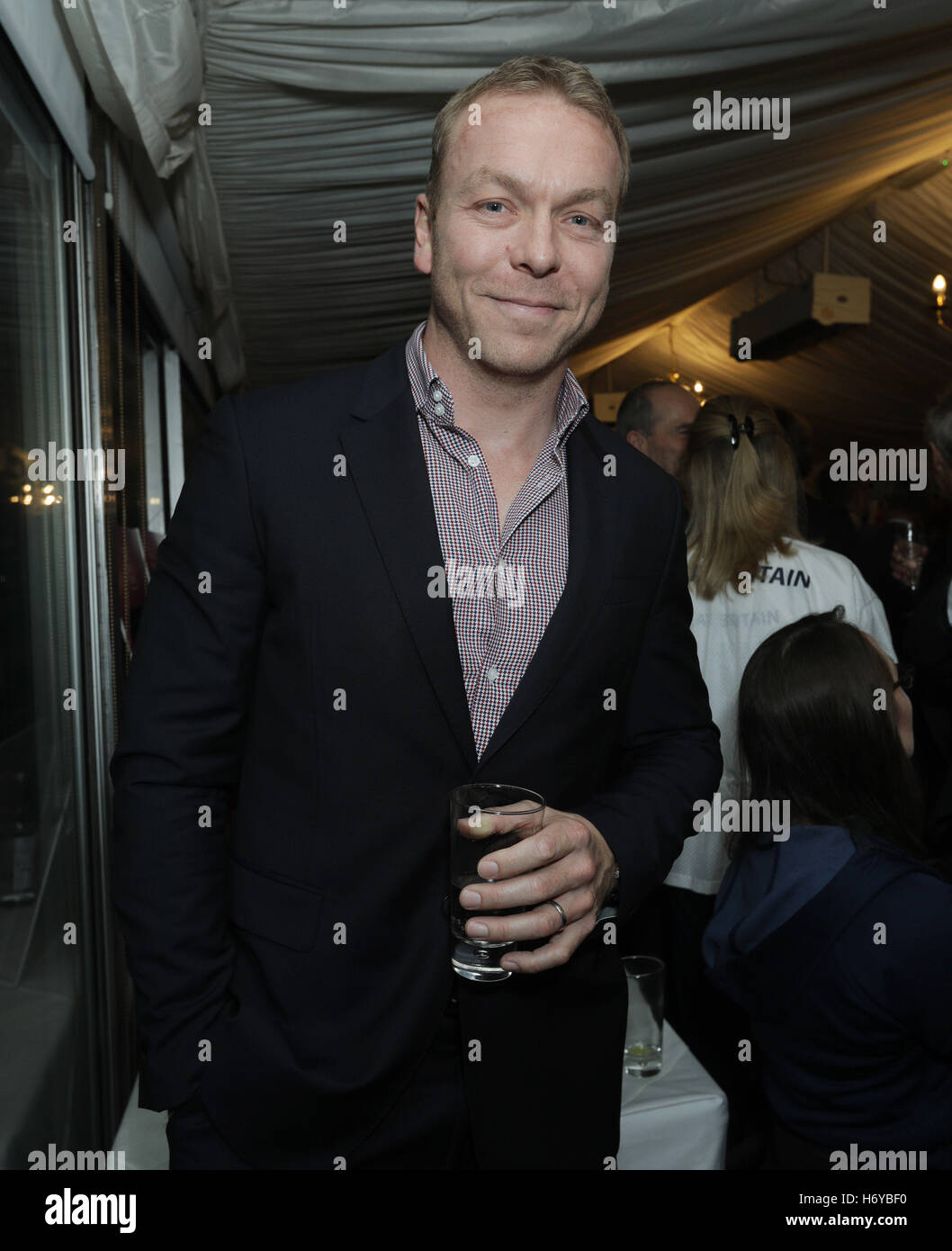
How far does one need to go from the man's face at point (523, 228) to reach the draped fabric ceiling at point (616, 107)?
0.94 m

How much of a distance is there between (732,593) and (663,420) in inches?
33.2

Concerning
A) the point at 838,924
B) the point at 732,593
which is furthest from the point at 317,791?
the point at 732,593

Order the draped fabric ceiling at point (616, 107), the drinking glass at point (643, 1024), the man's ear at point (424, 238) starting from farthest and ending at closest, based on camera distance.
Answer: the draped fabric ceiling at point (616, 107)
the drinking glass at point (643, 1024)
the man's ear at point (424, 238)

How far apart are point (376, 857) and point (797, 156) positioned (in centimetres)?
292

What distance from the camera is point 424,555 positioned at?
1.00 meters

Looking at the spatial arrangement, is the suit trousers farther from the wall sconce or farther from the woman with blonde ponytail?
the wall sconce

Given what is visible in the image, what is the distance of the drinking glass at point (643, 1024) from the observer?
1.49 m

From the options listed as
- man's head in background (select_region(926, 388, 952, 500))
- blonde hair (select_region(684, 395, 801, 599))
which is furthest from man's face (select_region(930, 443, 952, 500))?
blonde hair (select_region(684, 395, 801, 599))

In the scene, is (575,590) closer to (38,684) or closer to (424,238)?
(424,238)

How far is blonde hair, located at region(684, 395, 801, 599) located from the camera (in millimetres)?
2180

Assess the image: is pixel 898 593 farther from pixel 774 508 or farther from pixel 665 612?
pixel 665 612

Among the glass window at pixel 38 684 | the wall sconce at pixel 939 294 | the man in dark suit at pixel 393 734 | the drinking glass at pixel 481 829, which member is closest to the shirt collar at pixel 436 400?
the man in dark suit at pixel 393 734

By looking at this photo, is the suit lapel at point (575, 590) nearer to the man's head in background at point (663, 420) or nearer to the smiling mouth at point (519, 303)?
the smiling mouth at point (519, 303)

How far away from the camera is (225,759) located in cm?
102
